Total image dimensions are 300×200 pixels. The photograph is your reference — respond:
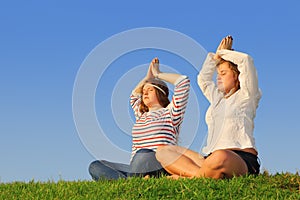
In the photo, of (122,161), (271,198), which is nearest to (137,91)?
(122,161)

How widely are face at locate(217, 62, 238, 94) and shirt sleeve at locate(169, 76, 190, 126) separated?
44cm

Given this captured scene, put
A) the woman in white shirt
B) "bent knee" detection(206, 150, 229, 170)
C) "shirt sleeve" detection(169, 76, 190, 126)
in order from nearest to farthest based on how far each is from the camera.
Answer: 1. "bent knee" detection(206, 150, 229, 170)
2. the woman in white shirt
3. "shirt sleeve" detection(169, 76, 190, 126)

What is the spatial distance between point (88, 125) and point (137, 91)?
1213mm

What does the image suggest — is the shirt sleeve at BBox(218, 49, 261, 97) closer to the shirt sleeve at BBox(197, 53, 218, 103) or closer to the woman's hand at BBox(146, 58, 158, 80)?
the shirt sleeve at BBox(197, 53, 218, 103)

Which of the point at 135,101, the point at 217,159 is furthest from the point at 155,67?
the point at 217,159

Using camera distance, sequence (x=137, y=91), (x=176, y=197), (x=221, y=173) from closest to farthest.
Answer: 1. (x=176, y=197)
2. (x=221, y=173)
3. (x=137, y=91)

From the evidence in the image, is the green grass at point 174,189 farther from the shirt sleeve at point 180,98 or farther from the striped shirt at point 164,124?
the shirt sleeve at point 180,98

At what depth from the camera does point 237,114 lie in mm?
6828

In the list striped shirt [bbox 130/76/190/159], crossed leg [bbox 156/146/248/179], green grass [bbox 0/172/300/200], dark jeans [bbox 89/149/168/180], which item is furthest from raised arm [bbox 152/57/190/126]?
green grass [bbox 0/172/300/200]

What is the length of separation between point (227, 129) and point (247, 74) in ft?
2.35

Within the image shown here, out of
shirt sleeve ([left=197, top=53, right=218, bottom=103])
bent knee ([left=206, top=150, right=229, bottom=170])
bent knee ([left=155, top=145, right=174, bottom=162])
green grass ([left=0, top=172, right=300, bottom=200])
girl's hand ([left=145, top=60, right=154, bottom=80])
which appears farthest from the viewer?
girl's hand ([left=145, top=60, right=154, bottom=80])

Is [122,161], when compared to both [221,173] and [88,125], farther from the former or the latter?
[221,173]

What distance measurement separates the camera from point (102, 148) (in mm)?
6836

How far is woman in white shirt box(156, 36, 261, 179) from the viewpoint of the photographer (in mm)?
6613
